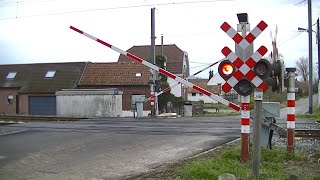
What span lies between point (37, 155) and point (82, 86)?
101 feet

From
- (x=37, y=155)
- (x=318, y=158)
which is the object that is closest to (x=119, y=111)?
(x=37, y=155)

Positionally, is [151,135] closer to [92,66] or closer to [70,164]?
[70,164]

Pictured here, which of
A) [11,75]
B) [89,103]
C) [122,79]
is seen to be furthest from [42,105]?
[89,103]

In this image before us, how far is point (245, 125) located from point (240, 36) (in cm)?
167

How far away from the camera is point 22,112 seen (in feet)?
136

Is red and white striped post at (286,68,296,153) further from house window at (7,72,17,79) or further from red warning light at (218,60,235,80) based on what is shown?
house window at (7,72,17,79)

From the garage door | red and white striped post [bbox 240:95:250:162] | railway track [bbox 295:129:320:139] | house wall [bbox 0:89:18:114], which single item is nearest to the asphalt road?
red and white striped post [bbox 240:95:250:162]

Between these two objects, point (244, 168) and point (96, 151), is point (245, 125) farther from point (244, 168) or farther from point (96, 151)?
point (96, 151)

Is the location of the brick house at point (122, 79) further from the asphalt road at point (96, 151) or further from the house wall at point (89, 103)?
the asphalt road at point (96, 151)

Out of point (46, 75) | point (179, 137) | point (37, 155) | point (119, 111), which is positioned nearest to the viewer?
point (37, 155)

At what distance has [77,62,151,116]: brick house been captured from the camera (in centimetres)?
3951

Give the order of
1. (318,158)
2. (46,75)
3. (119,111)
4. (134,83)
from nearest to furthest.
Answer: (318,158)
(119,111)
(134,83)
(46,75)

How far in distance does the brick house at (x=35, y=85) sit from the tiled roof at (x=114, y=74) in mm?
1057

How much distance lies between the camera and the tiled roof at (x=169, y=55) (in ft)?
187
